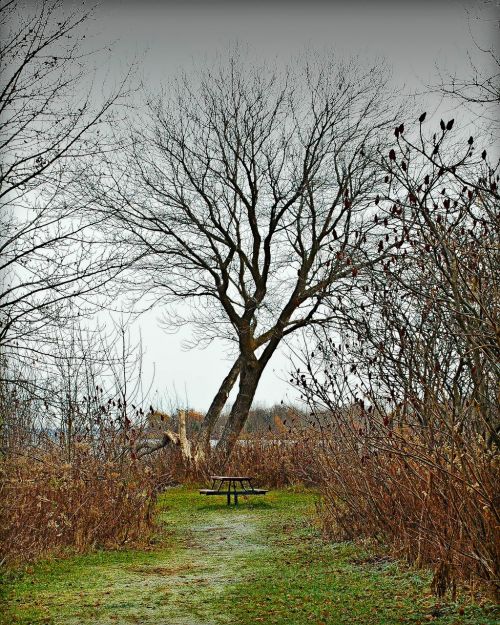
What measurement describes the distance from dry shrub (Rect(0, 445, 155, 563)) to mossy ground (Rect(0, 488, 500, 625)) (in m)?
0.31

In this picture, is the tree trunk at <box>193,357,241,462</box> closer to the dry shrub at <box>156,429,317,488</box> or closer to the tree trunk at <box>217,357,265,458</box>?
the tree trunk at <box>217,357,265,458</box>

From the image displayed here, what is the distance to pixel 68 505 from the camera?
839 cm

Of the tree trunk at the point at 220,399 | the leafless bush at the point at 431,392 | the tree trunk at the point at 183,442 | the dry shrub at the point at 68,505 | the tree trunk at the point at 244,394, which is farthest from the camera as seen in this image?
the tree trunk at the point at 220,399

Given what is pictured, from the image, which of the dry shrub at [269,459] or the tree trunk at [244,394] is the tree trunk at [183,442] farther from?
the tree trunk at [244,394]

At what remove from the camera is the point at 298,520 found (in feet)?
35.4

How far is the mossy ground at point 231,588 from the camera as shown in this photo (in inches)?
208

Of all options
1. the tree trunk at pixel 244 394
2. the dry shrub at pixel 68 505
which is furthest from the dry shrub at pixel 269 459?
the dry shrub at pixel 68 505

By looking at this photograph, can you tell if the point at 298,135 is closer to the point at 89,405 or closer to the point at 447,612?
A: the point at 89,405

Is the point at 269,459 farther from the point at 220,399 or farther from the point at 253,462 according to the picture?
the point at 220,399

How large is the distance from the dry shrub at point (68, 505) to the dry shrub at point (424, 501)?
2.24 m

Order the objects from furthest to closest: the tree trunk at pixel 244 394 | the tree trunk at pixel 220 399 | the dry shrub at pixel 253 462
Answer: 1. the tree trunk at pixel 220 399
2. the tree trunk at pixel 244 394
3. the dry shrub at pixel 253 462

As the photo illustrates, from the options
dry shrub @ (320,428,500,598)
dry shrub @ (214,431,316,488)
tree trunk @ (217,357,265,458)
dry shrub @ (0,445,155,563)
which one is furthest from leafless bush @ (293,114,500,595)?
tree trunk @ (217,357,265,458)

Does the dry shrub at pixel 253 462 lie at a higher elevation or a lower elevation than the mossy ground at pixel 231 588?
higher

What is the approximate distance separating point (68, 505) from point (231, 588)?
8.79 ft
